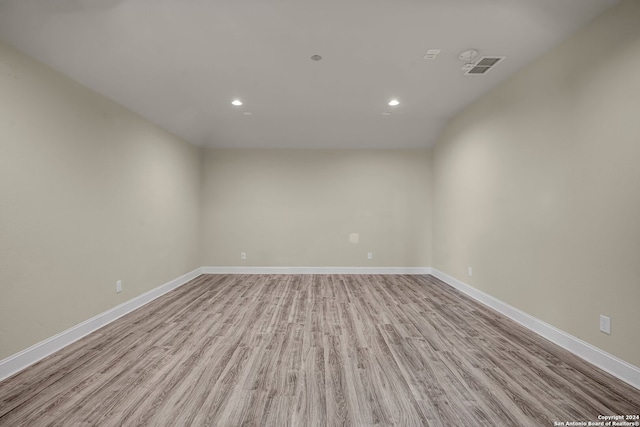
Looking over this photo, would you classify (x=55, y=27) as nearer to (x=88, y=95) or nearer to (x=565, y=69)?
(x=88, y=95)

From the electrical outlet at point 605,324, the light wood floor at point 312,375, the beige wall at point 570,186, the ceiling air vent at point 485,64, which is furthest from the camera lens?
the ceiling air vent at point 485,64

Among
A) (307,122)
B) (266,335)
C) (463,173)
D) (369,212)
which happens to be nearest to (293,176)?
(307,122)

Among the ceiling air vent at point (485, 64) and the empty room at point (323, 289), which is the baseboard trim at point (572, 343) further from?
the ceiling air vent at point (485, 64)

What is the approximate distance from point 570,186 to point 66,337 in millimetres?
4746

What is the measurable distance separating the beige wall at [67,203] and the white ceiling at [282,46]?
315mm

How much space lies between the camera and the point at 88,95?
2773 millimetres

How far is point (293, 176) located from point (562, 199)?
4139 mm

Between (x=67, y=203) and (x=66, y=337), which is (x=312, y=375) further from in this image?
(x=67, y=203)

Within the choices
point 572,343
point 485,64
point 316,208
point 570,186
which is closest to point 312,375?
point 572,343

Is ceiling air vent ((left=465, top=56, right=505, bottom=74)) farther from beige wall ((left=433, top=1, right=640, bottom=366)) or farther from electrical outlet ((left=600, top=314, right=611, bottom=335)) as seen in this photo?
electrical outlet ((left=600, top=314, right=611, bottom=335))

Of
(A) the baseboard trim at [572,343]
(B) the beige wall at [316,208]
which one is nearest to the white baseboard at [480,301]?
(A) the baseboard trim at [572,343]

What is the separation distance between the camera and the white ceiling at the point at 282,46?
6.37 ft

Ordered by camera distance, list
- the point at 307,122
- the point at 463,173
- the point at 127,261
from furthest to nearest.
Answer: the point at 307,122 → the point at 463,173 → the point at 127,261

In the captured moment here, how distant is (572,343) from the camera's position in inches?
90.4
